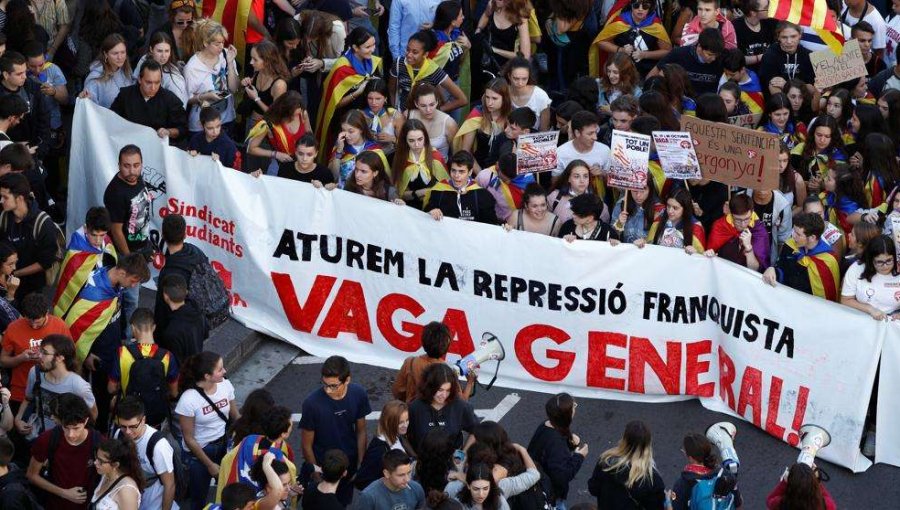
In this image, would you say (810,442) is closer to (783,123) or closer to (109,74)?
(783,123)

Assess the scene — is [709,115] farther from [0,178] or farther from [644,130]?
[0,178]

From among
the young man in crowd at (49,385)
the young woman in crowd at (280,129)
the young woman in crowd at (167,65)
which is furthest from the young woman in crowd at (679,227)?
the young woman in crowd at (167,65)

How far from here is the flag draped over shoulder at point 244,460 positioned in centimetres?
857

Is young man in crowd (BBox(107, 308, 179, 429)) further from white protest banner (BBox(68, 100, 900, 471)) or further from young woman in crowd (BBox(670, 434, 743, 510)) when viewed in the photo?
young woman in crowd (BBox(670, 434, 743, 510))

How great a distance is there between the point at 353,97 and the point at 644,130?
8.84 ft

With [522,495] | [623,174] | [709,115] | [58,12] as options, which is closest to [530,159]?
[623,174]

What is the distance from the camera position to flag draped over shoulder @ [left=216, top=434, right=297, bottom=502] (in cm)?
857

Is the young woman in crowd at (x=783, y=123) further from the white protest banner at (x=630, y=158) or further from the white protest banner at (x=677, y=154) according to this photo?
the white protest banner at (x=630, y=158)

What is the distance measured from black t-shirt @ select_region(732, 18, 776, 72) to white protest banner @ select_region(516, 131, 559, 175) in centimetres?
313

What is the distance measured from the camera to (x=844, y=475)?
10461 mm

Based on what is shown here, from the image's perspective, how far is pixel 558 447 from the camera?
350 inches

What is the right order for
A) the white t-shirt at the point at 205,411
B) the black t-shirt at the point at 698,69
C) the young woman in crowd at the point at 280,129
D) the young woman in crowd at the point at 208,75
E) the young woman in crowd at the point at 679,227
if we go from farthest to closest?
1. the black t-shirt at the point at 698,69
2. the young woman in crowd at the point at 208,75
3. the young woman in crowd at the point at 280,129
4. the young woman in crowd at the point at 679,227
5. the white t-shirt at the point at 205,411

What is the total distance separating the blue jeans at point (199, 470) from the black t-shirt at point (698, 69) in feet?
18.3

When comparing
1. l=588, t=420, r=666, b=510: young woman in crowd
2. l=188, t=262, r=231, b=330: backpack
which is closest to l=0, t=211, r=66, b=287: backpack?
l=188, t=262, r=231, b=330: backpack
